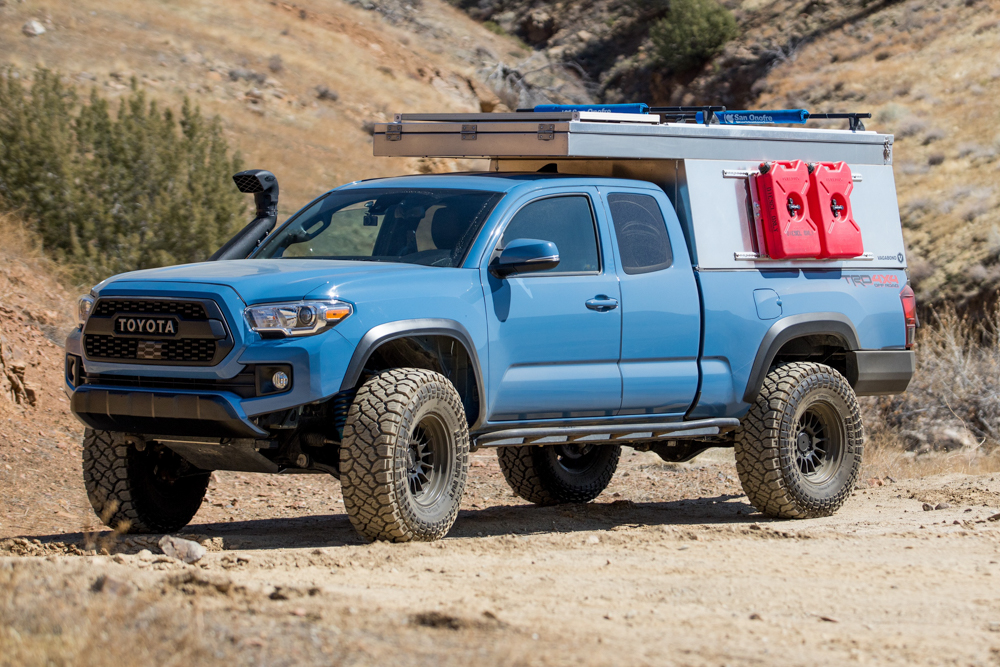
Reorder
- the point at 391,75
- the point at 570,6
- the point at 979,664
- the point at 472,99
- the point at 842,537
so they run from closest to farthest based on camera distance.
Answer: the point at 979,664
the point at 842,537
the point at 391,75
the point at 472,99
the point at 570,6

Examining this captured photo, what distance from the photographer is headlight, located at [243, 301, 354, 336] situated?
19.7 ft

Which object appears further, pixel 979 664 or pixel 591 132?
pixel 591 132

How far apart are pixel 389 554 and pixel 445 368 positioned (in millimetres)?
1235

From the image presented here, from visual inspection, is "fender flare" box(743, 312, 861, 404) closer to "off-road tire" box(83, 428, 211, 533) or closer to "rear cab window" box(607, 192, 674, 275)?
"rear cab window" box(607, 192, 674, 275)

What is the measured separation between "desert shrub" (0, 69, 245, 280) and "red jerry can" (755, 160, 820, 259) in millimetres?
9723

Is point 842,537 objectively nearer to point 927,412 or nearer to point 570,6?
point 927,412

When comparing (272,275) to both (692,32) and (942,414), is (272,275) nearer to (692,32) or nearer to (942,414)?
(942,414)

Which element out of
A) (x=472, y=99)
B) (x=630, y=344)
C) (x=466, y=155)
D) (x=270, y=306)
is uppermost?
(x=472, y=99)

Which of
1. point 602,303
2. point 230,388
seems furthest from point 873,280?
point 230,388

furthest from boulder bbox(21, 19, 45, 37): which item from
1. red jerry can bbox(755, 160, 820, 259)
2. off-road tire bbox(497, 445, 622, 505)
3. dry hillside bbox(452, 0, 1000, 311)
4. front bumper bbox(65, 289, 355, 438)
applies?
front bumper bbox(65, 289, 355, 438)

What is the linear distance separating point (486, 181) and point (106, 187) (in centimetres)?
1084

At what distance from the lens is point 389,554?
20.3 feet

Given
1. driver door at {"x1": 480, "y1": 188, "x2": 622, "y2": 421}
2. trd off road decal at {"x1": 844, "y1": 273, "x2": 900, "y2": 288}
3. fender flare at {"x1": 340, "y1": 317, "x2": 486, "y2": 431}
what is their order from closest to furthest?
fender flare at {"x1": 340, "y1": 317, "x2": 486, "y2": 431} → driver door at {"x1": 480, "y1": 188, "x2": 622, "y2": 421} → trd off road decal at {"x1": 844, "y1": 273, "x2": 900, "y2": 288}

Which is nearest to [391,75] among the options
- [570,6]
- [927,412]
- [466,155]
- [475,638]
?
[570,6]
